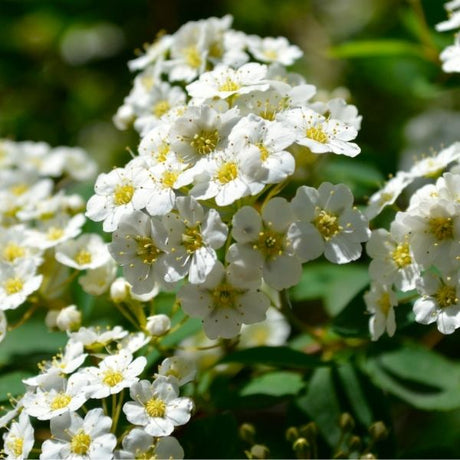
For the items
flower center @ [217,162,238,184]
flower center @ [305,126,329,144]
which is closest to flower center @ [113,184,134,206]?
flower center @ [217,162,238,184]

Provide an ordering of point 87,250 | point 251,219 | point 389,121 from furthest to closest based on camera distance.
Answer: point 389,121 < point 87,250 < point 251,219

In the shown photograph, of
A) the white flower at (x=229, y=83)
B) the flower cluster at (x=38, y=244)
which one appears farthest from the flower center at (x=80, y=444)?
the white flower at (x=229, y=83)

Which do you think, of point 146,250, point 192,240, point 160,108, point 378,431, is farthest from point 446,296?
point 160,108

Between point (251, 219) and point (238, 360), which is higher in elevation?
point (251, 219)

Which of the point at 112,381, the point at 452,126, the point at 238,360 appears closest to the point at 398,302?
the point at 238,360

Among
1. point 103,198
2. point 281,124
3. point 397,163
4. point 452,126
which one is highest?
point 281,124

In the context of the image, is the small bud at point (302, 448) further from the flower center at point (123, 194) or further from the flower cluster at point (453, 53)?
the flower cluster at point (453, 53)

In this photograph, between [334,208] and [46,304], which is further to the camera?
[46,304]

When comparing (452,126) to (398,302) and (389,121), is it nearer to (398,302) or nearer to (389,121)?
(389,121)
